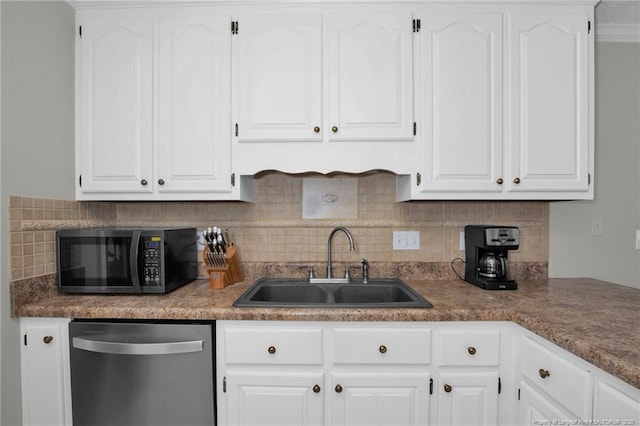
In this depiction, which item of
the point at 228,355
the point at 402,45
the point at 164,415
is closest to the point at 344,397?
the point at 228,355

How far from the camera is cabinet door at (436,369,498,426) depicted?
133 centimetres

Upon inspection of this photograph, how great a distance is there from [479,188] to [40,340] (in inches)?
83.2

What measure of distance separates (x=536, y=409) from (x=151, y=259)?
5.58 feet

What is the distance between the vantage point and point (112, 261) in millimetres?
1571

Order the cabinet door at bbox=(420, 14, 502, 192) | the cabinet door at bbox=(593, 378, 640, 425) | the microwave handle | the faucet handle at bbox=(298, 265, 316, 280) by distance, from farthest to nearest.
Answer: the faucet handle at bbox=(298, 265, 316, 280), the cabinet door at bbox=(420, 14, 502, 192), the microwave handle, the cabinet door at bbox=(593, 378, 640, 425)

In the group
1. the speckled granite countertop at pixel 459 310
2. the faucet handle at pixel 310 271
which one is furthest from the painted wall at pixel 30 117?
the faucet handle at pixel 310 271

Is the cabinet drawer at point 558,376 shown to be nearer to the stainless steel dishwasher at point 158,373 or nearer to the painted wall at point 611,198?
the painted wall at point 611,198

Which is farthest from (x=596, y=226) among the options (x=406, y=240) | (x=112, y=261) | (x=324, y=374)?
(x=112, y=261)

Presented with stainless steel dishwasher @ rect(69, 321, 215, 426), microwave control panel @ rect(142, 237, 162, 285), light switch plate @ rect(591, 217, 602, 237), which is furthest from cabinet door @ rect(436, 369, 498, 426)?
microwave control panel @ rect(142, 237, 162, 285)

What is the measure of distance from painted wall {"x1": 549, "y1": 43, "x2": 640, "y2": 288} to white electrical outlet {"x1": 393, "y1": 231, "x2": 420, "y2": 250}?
31.9 inches

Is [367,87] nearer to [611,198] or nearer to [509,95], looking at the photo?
[509,95]

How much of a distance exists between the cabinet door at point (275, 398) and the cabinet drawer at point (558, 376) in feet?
2.63

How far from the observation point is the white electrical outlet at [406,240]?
196 centimetres

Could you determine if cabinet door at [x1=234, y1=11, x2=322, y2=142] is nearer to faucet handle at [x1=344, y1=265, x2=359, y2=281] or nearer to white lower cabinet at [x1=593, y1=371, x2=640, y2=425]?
faucet handle at [x1=344, y1=265, x2=359, y2=281]
